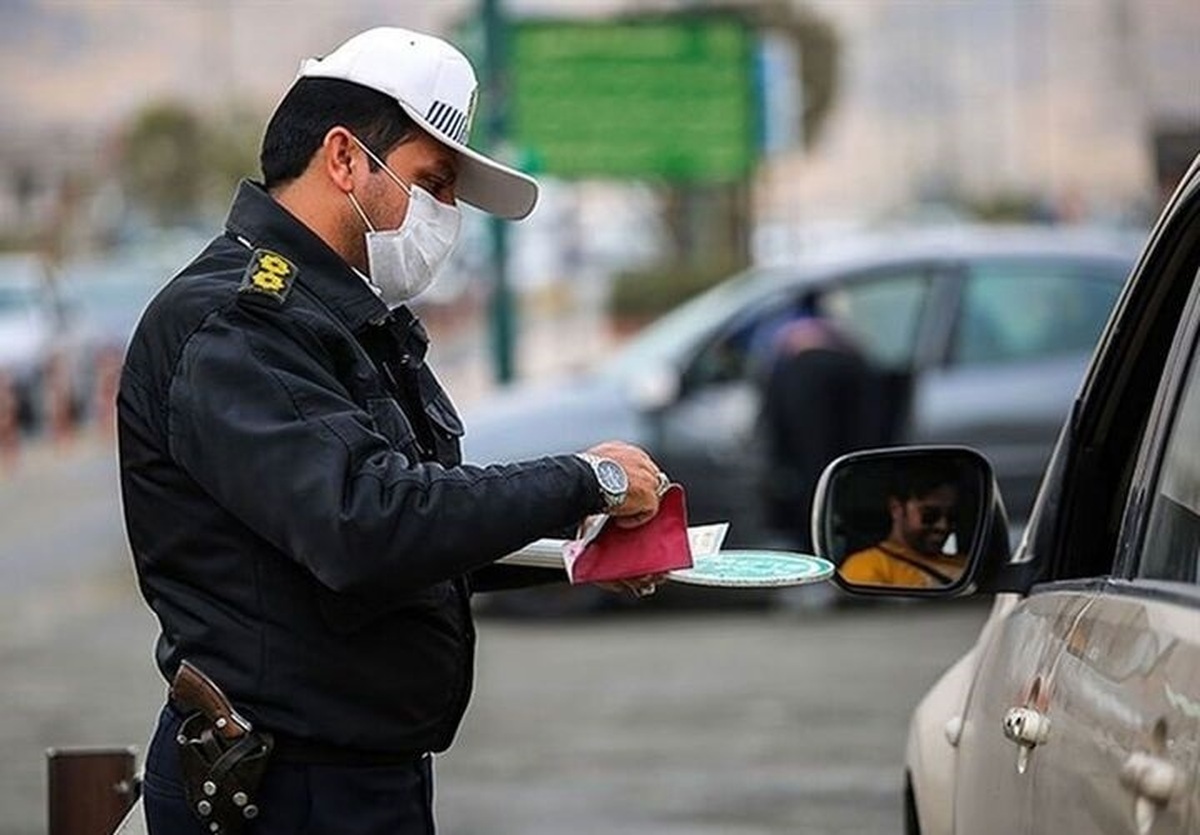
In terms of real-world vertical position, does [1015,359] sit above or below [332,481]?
below

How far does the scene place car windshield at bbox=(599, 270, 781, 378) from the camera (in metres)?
13.7

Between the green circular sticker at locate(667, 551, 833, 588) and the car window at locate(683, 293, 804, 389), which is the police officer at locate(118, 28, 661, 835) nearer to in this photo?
the green circular sticker at locate(667, 551, 833, 588)

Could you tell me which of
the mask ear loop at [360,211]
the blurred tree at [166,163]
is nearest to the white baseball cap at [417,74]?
the mask ear loop at [360,211]

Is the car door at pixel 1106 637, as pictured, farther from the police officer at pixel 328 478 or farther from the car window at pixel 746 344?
the car window at pixel 746 344

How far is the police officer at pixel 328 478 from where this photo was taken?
3359 millimetres

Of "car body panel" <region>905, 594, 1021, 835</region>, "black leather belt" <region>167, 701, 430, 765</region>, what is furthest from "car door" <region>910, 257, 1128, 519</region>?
"black leather belt" <region>167, 701, 430, 765</region>

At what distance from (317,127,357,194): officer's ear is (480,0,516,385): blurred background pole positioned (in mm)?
12197

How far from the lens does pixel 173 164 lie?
59500 millimetres

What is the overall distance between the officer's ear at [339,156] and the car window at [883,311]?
1016 cm

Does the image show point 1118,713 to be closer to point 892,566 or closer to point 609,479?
point 609,479

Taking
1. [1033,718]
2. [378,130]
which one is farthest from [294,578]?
[1033,718]

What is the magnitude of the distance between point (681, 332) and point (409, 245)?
10.2 metres

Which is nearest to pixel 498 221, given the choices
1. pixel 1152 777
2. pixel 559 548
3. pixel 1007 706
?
pixel 559 548

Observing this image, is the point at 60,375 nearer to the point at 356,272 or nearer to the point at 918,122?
the point at 356,272
